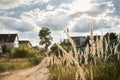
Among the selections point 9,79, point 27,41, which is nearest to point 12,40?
A: point 27,41

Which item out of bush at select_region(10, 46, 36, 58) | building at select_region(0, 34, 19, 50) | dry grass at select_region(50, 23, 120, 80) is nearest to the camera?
dry grass at select_region(50, 23, 120, 80)

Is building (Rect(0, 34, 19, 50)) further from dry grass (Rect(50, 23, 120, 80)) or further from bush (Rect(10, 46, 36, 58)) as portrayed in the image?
dry grass (Rect(50, 23, 120, 80))

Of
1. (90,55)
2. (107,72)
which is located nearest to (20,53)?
(90,55)

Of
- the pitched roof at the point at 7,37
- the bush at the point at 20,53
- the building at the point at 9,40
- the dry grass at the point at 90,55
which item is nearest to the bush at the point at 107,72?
the dry grass at the point at 90,55

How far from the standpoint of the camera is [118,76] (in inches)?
233

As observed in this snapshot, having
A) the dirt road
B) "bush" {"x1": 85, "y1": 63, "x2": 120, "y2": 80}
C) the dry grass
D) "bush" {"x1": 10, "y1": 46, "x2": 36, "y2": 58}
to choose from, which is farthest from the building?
"bush" {"x1": 85, "y1": 63, "x2": 120, "y2": 80}

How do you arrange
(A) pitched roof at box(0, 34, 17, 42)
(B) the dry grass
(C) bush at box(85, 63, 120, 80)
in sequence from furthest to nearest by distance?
1. (A) pitched roof at box(0, 34, 17, 42)
2. (C) bush at box(85, 63, 120, 80)
3. (B) the dry grass

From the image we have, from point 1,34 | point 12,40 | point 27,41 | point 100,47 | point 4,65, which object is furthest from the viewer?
point 27,41

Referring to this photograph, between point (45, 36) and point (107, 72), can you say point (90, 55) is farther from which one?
point (45, 36)

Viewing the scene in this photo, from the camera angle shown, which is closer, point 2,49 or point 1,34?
point 2,49

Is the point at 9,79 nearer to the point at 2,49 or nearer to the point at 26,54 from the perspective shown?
the point at 26,54

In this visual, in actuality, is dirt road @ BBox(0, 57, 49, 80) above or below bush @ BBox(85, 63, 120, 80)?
below

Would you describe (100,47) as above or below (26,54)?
above

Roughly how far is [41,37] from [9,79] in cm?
8468
